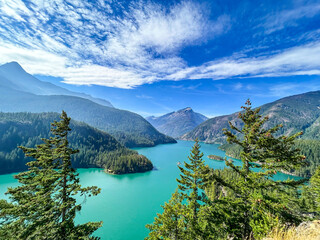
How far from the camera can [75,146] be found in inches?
5615

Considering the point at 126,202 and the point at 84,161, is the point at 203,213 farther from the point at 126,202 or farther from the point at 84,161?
the point at 84,161

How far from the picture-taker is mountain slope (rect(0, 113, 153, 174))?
97.1 metres

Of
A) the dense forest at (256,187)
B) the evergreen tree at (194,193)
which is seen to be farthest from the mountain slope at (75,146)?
the dense forest at (256,187)

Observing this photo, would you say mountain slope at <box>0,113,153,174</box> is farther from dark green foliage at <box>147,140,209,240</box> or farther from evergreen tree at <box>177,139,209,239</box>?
evergreen tree at <box>177,139,209,239</box>

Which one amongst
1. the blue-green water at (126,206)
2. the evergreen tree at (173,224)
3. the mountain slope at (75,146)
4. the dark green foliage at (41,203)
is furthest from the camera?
the mountain slope at (75,146)

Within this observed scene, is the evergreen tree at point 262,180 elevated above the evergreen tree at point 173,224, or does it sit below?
above

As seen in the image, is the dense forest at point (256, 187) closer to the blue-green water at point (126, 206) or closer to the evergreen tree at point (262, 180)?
the evergreen tree at point (262, 180)

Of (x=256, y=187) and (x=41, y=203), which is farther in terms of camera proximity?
(x=41, y=203)

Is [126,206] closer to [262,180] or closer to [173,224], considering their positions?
[173,224]

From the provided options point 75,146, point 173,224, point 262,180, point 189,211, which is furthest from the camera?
point 75,146

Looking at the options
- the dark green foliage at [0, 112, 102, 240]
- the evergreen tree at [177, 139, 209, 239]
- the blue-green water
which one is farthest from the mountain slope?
the dark green foliage at [0, 112, 102, 240]

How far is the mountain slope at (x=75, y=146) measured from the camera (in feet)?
319

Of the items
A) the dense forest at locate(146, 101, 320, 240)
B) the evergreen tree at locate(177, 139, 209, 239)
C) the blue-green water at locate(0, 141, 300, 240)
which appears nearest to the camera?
the dense forest at locate(146, 101, 320, 240)

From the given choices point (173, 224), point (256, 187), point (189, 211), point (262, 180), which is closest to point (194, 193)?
point (189, 211)
